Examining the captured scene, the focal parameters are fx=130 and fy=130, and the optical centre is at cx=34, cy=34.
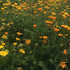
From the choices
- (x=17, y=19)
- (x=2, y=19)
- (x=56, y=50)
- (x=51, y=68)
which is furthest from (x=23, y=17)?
(x=51, y=68)

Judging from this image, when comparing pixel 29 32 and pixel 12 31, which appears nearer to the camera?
pixel 29 32

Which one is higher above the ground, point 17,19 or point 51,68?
point 17,19

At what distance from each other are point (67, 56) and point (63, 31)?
2.13ft

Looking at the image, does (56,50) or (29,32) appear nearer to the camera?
(56,50)

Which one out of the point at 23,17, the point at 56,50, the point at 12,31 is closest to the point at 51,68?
the point at 56,50

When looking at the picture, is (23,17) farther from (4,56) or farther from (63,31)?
(4,56)

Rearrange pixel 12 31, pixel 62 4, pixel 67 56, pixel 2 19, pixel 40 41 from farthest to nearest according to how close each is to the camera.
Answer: pixel 62 4, pixel 2 19, pixel 12 31, pixel 40 41, pixel 67 56

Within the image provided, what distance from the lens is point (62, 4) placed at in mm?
3641

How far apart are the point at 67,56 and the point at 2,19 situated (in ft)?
4.87

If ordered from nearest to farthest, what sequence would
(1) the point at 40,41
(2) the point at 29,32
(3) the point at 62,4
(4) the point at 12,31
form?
1. (1) the point at 40,41
2. (2) the point at 29,32
3. (4) the point at 12,31
4. (3) the point at 62,4

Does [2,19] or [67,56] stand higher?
[2,19]

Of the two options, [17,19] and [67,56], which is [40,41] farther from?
[17,19]

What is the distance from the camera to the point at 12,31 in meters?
2.43

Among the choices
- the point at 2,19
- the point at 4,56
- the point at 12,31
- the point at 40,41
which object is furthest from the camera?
the point at 2,19
